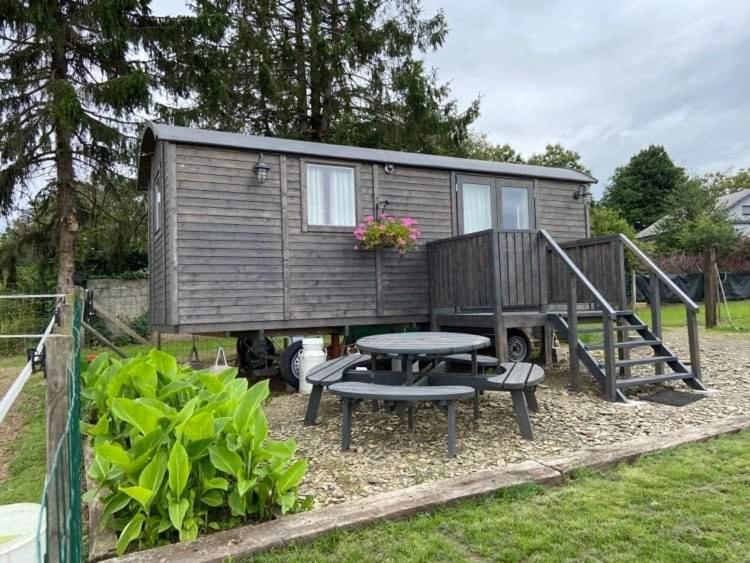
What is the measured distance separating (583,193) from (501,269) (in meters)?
3.55

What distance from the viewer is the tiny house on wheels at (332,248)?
18.0ft

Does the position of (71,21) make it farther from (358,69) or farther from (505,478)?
(505,478)

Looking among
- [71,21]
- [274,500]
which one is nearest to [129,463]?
[274,500]

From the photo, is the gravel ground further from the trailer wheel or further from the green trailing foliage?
the trailer wheel

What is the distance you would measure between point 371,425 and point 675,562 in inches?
94.0

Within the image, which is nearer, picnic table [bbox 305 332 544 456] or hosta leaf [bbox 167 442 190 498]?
hosta leaf [bbox 167 442 190 498]

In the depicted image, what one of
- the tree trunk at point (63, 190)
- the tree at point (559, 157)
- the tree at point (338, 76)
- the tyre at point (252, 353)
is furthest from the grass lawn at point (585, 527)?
the tree at point (559, 157)

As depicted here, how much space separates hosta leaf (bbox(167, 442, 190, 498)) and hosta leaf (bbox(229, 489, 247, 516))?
23cm

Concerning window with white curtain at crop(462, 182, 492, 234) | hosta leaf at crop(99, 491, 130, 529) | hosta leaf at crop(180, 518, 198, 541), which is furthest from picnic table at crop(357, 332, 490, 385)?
window with white curtain at crop(462, 182, 492, 234)

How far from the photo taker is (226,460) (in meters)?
2.19

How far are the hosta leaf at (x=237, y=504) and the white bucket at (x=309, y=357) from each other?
328 cm

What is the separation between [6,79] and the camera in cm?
980

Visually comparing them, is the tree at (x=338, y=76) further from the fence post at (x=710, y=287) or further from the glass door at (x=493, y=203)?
the fence post at (x=710, y=287)

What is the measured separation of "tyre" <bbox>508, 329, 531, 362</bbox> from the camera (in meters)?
6.54
